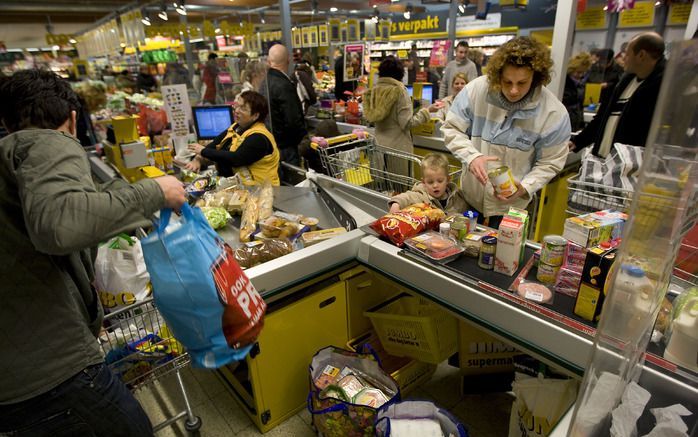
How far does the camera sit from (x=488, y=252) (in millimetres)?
1705

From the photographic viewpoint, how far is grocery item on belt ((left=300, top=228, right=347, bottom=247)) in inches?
84.8

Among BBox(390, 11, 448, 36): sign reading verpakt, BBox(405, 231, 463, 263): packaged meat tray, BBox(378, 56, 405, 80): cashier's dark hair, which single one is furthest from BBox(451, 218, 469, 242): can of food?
BBox(390, 11, 448, 36): sign reading verpakt

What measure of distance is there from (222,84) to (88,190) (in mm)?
4952

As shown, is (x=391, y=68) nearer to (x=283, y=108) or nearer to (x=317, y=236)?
(x=283, y=108)

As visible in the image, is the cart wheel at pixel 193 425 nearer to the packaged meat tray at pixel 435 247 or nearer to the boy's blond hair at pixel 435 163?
the packaged meat tray at pixel 435 247

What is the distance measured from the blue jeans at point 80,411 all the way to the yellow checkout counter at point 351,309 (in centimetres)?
63

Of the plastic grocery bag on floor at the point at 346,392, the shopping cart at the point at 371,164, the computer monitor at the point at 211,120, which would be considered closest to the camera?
the plastic grocery bag on floor at the point at 346,392

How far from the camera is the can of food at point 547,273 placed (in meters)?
1.57

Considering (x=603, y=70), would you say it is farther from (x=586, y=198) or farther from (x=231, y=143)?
(x=231, y=143)

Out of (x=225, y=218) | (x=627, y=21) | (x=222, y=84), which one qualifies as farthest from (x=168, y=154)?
→ (x=627, y=21)

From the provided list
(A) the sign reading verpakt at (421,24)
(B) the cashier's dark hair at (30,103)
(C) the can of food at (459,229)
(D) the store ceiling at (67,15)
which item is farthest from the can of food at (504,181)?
(A) the sign reading verpakt at (421,24)

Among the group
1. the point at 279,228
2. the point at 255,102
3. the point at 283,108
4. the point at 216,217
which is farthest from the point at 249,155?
the point at 283,108

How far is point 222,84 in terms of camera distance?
5605mm

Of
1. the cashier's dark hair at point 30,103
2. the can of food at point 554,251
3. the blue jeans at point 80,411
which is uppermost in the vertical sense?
the cashier's dark hair at point 30,103
